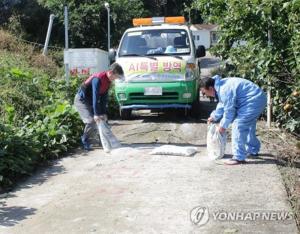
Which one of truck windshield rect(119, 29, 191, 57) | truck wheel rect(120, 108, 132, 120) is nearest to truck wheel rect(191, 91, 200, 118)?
truck windshield rect(119, 29, 191, 57)

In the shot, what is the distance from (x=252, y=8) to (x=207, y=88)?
9.77 ft

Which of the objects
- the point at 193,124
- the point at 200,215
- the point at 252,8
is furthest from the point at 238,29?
the point at 200,215

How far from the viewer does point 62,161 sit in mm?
8180

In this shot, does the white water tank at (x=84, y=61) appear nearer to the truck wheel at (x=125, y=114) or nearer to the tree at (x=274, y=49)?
the truck wheel at (x=125, y=114)

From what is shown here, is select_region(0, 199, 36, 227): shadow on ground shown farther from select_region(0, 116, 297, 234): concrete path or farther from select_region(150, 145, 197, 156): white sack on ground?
select_region(150, 145, 197, 156): white sack on ground

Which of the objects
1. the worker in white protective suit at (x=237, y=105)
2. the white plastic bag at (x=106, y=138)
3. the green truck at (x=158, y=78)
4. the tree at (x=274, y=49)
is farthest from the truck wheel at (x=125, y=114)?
the worker in white protective suit at (x=237, y=105)

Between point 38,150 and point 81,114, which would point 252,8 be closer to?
point 81,114

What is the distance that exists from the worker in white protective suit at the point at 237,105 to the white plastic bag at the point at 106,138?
72.1 inches

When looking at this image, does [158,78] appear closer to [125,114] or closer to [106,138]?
[125,114]

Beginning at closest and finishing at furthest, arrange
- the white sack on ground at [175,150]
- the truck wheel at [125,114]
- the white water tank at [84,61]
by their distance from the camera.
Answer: the white sack on ground at [175,150], the truck wheel at [125,114], the white water tank at [84,61]

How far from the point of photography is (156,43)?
11.6 meters

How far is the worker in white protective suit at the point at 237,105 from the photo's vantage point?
7.23m

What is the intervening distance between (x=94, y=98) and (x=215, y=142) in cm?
203

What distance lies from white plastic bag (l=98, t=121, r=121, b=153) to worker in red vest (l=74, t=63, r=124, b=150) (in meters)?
0.11
